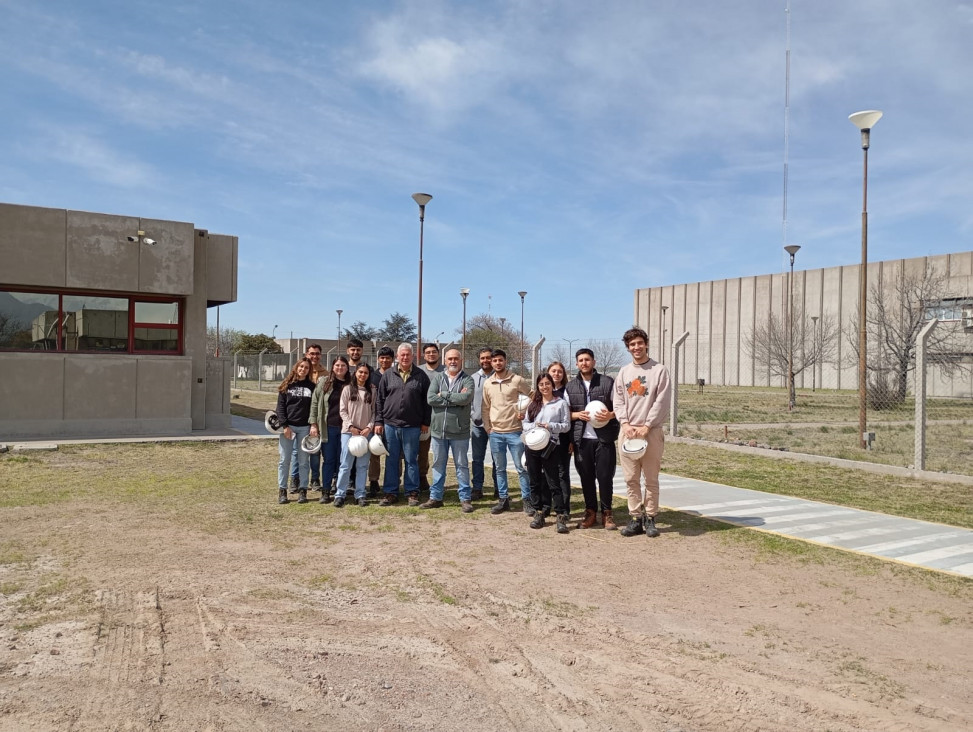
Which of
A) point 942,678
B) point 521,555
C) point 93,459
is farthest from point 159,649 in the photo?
point 93,459

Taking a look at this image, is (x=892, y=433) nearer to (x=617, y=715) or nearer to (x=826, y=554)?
(x=826, y=554)

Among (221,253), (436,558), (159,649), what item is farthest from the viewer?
(221,253)

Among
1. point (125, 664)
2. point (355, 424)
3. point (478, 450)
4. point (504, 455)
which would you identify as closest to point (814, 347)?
point (478, 450)

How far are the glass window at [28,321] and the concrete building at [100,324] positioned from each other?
18 millimetres

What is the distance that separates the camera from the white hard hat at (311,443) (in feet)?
27.8

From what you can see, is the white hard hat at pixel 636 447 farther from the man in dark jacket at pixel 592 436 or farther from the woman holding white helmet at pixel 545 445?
the woman holding white helmet at pixel 545 445

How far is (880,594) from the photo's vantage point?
526cm

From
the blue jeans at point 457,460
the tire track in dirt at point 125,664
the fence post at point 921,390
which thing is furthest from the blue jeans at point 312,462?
the fence post at point 921,390

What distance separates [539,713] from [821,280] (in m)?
53.9

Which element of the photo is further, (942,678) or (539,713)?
(942,678)

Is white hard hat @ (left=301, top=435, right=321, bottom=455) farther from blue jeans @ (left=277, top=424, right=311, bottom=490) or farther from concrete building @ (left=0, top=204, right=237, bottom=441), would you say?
concrete building @ (left=0, top=204, right=237, bottom=441)

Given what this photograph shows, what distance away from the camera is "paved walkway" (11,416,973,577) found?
20.9ft

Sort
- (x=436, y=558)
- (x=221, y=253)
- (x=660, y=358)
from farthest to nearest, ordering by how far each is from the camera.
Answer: (x=660, y=358) → (x=221, y=253) → (x=436, y=558)

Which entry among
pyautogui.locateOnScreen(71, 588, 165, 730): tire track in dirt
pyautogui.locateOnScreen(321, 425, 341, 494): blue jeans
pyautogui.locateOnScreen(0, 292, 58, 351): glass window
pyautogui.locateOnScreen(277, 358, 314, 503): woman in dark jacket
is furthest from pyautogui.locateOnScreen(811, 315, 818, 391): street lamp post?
pyautogui.locateOnScreen(71, 588, 165, 730): tire track in dirt
